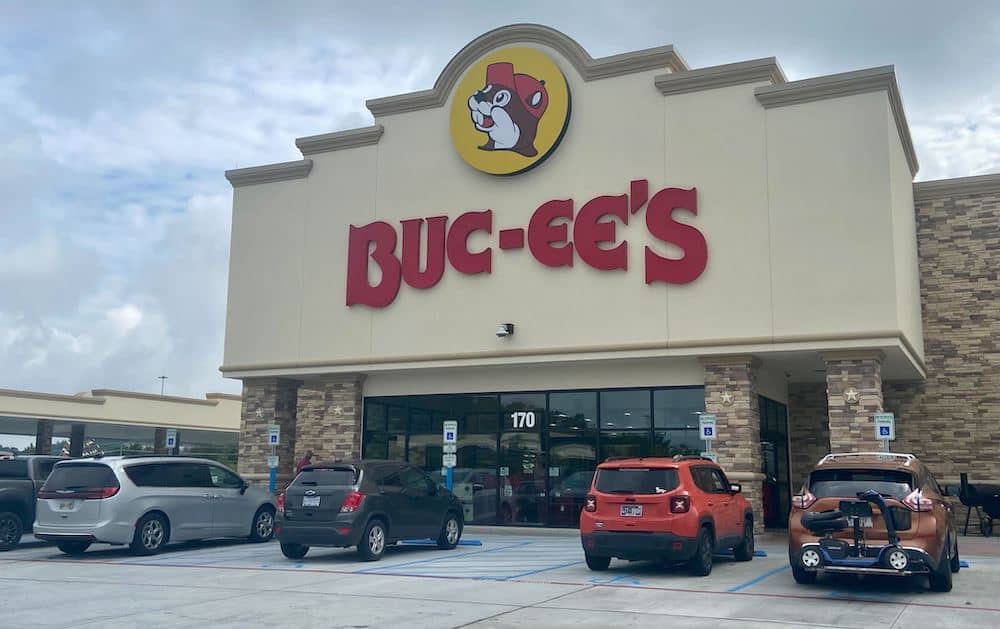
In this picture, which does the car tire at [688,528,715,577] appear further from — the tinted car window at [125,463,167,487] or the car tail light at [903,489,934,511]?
the tinted car window at [125,463,167,487]

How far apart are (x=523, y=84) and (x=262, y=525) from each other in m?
11.7

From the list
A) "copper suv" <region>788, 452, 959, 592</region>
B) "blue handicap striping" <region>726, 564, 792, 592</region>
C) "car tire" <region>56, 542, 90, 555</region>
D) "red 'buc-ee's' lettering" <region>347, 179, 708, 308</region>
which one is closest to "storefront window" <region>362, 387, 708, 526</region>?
"red 'buc-ee's' lettering" <region>347, 179, 708, 308</region>

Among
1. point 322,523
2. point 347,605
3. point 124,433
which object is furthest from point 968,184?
point 124,433

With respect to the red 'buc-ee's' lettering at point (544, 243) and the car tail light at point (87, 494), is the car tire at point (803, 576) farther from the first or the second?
the car tail light at point (87, 494)

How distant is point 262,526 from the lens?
65.6 feet

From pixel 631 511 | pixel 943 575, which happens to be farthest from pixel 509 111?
pixel 943 575

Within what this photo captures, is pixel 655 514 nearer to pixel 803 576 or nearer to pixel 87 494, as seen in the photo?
pixel 803 576

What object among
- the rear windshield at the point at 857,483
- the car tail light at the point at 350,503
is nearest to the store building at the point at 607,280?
the rear windshield at the point at 857,483

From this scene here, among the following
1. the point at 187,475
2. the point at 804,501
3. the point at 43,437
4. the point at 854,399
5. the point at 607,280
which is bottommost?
the point at 804,501

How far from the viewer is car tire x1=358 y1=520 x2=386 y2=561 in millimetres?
16188

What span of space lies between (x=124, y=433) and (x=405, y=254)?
28787 mm

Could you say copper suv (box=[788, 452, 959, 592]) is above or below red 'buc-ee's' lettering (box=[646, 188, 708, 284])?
below

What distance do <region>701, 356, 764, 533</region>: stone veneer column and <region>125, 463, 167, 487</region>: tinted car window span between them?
36.0ft

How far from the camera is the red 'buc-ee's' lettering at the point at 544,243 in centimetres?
2102
